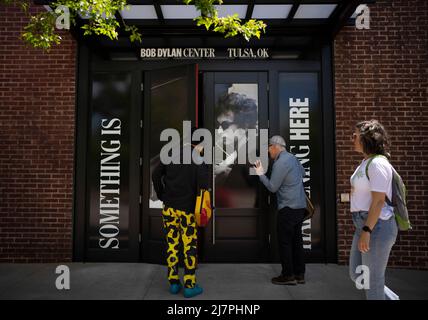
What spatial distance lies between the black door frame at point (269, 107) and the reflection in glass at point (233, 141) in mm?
322

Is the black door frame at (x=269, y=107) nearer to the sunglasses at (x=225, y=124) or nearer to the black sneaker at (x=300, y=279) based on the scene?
the sunglasses at (x=225, y=124)

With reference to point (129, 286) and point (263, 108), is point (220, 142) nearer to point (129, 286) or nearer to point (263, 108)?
point (263, 108)

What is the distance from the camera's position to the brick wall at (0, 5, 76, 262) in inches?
225

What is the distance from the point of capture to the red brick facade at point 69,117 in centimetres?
570

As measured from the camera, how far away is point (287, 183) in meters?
4.60

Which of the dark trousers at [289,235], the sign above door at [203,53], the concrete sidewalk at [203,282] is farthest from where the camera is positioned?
the sign above door at [203,53]

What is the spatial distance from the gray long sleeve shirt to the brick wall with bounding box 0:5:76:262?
343 centimetres

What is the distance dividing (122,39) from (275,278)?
4547 mm

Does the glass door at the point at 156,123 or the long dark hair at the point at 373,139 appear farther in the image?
the glass door at the point at 156,123

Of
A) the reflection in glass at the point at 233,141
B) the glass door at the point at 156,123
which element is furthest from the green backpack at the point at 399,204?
the glass door at the point at 156,123

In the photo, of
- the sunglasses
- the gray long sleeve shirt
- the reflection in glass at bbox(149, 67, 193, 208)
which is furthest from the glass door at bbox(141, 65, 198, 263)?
the gray long sleeve shirt

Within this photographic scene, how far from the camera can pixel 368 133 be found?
2840 millimetres

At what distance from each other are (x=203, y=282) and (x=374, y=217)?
278 centimetres

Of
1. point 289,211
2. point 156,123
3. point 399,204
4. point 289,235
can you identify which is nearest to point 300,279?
point 289,235
